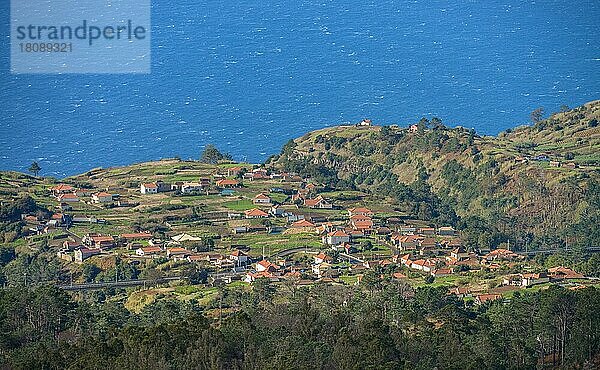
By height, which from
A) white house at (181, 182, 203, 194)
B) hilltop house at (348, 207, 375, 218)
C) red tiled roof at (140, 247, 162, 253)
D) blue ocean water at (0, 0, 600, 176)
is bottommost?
red tiled roof at (140, 247, 162, 253)

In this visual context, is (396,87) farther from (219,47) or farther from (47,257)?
(47,257)

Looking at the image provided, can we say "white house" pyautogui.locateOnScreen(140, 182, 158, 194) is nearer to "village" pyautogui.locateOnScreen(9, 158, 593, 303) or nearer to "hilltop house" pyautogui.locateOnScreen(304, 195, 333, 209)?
"village" pyautogui.locateOnScreen(9, 158, 593, 303)

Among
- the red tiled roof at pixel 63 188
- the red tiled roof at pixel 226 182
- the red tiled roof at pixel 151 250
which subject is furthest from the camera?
the red tiled roof at pixel 226 182

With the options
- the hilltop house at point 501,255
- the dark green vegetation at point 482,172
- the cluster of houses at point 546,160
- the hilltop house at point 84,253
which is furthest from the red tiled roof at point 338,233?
the cluster of houses at point 546,160

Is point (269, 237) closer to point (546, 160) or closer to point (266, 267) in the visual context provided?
point (266, 267)

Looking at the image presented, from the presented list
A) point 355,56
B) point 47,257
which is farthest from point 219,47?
point 47,257

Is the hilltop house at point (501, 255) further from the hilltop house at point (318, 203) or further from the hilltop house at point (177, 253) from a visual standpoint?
the hilltop house at point (177, 253)

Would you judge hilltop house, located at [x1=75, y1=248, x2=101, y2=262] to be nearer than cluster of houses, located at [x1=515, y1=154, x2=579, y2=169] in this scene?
Yes

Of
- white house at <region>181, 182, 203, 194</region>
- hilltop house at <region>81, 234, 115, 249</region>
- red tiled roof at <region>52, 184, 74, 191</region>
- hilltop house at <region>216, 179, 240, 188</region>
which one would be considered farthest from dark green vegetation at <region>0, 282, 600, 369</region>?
red tiled roof at <region>52, 184, 74, 191</region>

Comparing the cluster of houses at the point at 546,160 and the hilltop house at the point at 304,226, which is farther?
the cluster of houses at the point at 546,160
